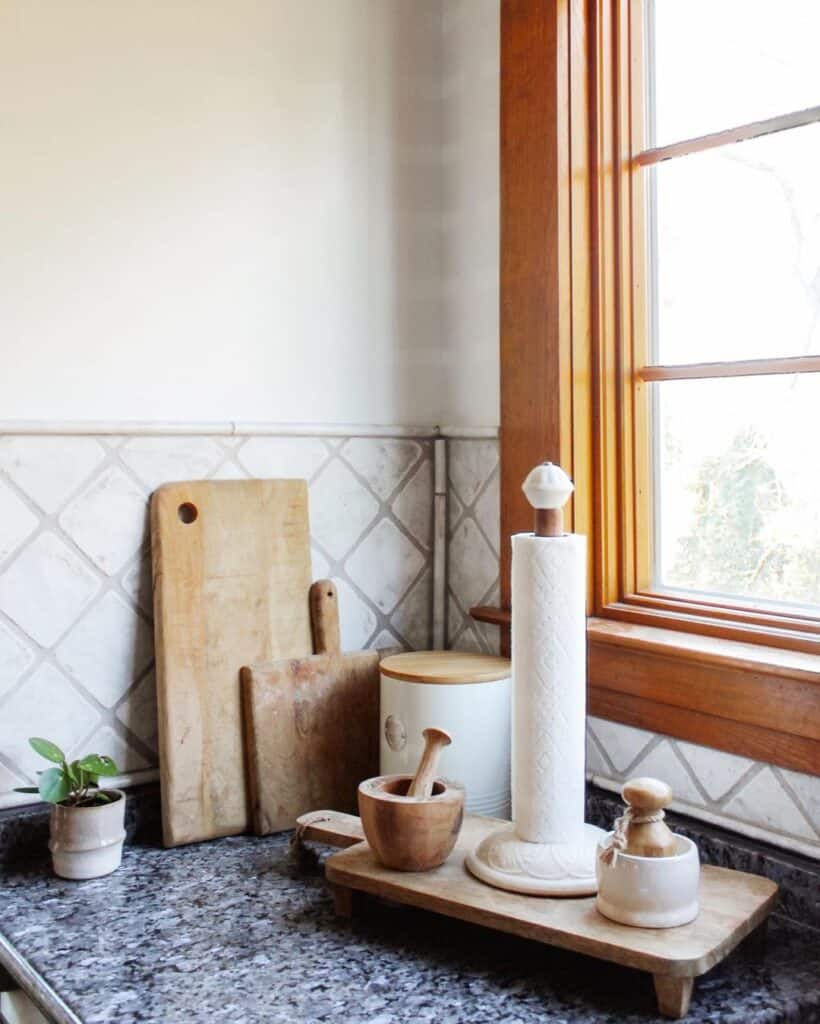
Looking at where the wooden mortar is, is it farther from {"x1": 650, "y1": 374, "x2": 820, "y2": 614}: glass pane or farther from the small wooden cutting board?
{"x1": 650, "y1": 374, "x2": 820, "y2": 614}: glass pane

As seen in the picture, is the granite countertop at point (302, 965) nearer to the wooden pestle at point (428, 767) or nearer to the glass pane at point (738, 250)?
the wooden pestle at point (428, 767)

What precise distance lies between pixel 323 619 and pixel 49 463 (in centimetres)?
44

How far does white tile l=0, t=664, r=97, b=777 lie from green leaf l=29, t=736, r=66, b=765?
83 mm

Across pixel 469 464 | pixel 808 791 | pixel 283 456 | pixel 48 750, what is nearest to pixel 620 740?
pixel 808 791

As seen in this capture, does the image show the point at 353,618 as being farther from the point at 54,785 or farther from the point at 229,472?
the point at 54,785

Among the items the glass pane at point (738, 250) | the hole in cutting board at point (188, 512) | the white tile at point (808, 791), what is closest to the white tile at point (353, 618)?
the hole in cutting board at point (188, 512)

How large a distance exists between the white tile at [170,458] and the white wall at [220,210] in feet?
0.12

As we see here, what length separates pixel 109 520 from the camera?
4.73ft

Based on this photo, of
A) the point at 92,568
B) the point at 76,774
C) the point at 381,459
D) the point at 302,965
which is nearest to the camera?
the point at 302,965

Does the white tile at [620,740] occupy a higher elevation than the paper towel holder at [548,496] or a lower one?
lower

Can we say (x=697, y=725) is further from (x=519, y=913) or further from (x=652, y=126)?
(x=652, y=126)

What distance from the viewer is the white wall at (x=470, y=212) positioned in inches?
64.8

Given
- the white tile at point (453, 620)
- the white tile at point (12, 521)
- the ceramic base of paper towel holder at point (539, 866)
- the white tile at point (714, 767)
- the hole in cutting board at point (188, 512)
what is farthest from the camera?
the white tile at point (453, 620)

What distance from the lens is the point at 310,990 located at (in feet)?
3.44
